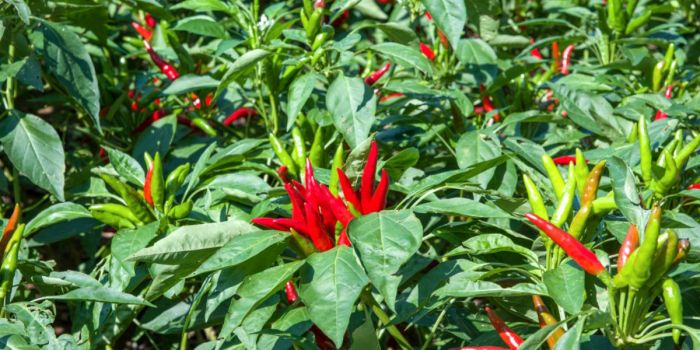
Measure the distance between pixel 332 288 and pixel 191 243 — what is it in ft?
0.96

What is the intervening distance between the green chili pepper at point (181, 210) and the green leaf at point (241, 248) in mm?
381

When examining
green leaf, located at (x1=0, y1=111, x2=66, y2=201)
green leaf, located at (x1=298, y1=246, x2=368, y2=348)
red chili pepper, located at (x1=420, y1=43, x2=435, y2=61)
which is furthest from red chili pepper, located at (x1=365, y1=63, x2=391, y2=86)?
green leaf, located at (x1=298, y1=246, x2=368, y2=348)

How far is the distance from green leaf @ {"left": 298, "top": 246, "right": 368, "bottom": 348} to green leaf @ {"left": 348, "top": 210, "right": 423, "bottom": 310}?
5 centimetres

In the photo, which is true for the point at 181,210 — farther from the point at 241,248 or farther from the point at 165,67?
the point at 165,67

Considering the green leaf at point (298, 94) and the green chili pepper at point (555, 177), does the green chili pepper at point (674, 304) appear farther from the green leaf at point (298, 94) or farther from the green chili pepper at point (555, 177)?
the green leaf at point (298, 94)

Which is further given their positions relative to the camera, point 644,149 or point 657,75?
point 657,75

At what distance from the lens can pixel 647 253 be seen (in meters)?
1.55

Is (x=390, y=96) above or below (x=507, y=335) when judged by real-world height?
below

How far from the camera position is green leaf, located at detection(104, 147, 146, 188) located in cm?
229

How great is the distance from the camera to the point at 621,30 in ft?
9.89

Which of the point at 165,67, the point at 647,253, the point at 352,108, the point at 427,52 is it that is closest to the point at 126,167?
the point at 352,108

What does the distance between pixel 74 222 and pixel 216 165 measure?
53cm

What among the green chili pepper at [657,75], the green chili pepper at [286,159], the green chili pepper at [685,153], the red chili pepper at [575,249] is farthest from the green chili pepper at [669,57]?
the red chili pepper at [575,249]

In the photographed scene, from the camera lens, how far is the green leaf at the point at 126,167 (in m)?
2.29
